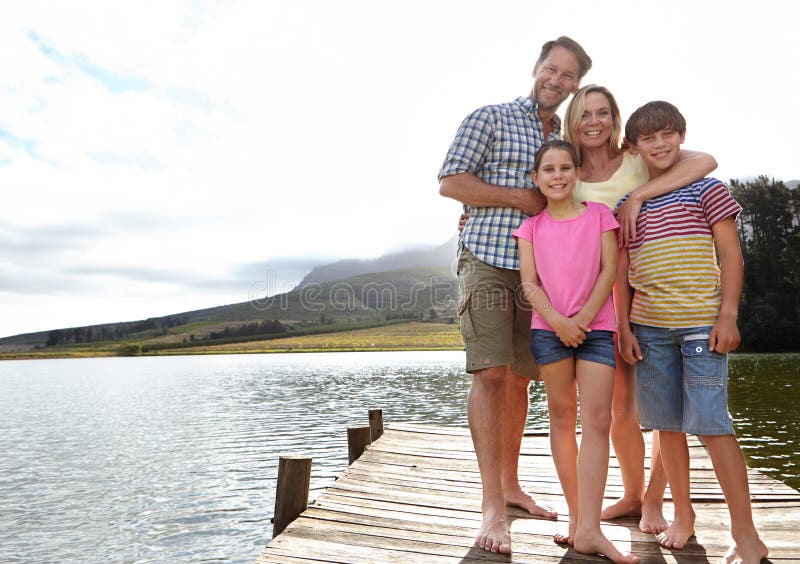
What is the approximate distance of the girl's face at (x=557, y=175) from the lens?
145 inches

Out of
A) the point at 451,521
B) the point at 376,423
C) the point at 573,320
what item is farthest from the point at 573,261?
the point at 376,423

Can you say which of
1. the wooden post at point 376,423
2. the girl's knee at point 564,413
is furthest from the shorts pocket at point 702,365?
the wooden post at point 376,423

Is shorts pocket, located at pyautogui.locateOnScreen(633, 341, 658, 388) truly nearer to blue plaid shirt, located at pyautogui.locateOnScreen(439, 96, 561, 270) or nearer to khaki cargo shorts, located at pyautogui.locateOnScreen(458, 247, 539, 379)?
khaki cargo shorts, located at pyautogui.locateOnScreen(458, 247, 539, 379)

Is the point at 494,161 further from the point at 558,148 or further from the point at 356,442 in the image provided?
the point at 356,442

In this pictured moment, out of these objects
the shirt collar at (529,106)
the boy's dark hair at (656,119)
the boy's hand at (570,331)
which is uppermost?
the shirt collar at (529,106)

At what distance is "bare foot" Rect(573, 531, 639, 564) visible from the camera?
328 cm

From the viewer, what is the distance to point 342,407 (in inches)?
1131

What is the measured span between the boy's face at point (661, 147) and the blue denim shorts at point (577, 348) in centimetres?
112

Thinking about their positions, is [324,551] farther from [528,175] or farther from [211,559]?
[211,559]

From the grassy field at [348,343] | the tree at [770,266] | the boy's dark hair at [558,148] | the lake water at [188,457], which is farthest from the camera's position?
the grassy field at [348,343]

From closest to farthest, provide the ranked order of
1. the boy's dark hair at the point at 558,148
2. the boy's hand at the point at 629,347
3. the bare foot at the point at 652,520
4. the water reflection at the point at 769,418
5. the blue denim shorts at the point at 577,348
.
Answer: the blue denim shorts at the point at 577,348 → the boy's hand at the point at 629,347 → the boy's dark hair at the point at 558,148 → the bare foot at the point at 652,520 → the water reflection at the point at 769,418

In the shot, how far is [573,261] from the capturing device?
11.8 feet

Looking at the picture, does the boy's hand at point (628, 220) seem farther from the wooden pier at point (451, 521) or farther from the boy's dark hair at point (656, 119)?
the wooden pier at point (451, 521)

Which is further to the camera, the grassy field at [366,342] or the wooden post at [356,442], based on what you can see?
the grassy field at [366,342]
